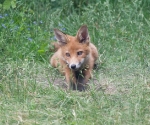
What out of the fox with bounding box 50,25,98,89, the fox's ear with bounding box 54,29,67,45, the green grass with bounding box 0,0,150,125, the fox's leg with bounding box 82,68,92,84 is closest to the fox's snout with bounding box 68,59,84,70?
the fox with bounding box 50,25,98,89

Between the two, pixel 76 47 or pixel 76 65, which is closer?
pixel 76 65

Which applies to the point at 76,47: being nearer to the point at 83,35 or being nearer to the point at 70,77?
the point at 83,35

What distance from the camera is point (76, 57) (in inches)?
305

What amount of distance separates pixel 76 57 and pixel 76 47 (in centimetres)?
16

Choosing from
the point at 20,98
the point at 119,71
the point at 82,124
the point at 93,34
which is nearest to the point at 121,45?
the point at 93,34

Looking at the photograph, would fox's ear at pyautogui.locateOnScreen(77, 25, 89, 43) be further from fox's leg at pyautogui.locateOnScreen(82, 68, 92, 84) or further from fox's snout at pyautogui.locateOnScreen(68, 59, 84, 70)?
fox's leg at pyautogui.locateOnScreen(82, 68, 92, 84)

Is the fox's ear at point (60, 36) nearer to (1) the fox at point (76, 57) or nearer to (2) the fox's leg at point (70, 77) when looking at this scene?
(1) the fox at point (76, 57)

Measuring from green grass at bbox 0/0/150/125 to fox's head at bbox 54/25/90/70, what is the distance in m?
0.30

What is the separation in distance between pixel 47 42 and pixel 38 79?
4.66 feet

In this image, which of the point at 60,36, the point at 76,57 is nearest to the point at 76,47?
the point at 76,57

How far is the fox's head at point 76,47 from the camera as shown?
7.73 m

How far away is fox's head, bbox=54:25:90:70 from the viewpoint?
7.73m

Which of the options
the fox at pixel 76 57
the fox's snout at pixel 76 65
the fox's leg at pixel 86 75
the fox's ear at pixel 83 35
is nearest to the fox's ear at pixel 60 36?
the fox at pixel 76 57

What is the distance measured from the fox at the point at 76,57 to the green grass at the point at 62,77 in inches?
6.0
